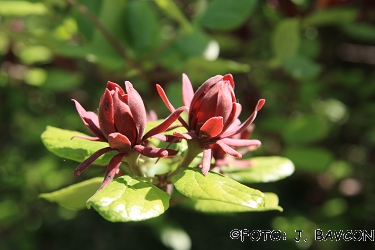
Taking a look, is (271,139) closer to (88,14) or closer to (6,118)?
(88,14)

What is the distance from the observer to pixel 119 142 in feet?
2.67

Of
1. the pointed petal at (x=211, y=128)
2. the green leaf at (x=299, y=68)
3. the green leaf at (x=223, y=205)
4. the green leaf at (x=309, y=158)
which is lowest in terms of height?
the green leaf at (x=223, y=205)

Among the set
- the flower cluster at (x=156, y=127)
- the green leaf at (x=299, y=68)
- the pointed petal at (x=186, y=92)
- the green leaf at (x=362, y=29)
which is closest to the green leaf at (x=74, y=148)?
the flower cluster at (x=156, y=127)

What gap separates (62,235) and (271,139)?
1.34m

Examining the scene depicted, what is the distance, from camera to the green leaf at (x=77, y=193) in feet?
3.39

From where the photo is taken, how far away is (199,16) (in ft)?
Result: 5.71

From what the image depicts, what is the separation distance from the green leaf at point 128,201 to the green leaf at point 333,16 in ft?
4.74

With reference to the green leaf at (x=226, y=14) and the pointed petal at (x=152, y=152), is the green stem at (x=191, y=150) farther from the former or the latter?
the green leaf at (x=226, y=14)

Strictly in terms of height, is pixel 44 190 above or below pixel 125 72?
below

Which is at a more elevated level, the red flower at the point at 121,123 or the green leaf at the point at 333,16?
the green leaf at the point at 333,16

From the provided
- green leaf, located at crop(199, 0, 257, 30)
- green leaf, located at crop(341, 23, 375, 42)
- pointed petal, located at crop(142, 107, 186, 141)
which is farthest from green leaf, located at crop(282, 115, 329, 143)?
pointed petal, located at crop(142, 107, 186, 141)

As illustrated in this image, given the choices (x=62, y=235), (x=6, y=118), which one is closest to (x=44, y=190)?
(x=62, y=235)

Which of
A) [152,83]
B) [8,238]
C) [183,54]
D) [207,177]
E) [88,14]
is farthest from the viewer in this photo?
[8,238]

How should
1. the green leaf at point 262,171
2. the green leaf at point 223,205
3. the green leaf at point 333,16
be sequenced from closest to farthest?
the green leaf at point 223,205, the green leaf at point 262,171, the green leaf at point 333,16
